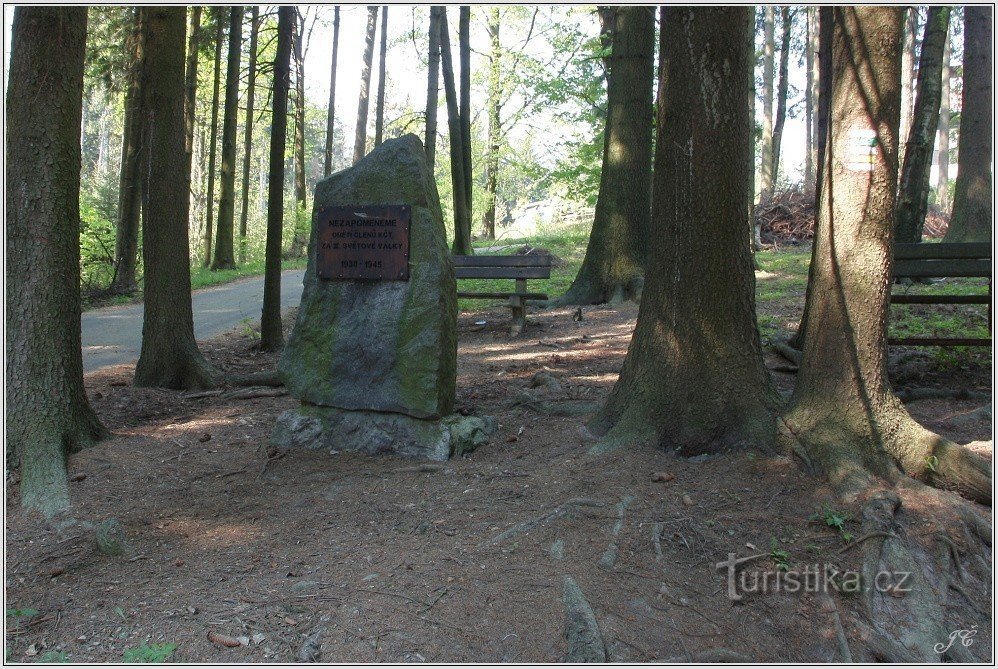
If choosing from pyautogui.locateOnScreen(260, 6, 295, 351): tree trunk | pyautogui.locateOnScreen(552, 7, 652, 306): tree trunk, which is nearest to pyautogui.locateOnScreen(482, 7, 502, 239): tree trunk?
pyautogui.locateOnScreen(552, 7, 652, 306): tree trunk

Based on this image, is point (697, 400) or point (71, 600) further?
point (697, 400)

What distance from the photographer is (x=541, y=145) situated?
37.3m

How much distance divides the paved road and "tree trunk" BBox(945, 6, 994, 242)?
12.3m

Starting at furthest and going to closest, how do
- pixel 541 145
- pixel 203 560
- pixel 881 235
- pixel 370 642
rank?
1. pixel 541 145
2. pixel 881 235
3. pixel 203 560
4. pixel 370 642

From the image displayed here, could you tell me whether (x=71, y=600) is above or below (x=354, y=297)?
below

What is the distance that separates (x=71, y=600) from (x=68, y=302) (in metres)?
2.41

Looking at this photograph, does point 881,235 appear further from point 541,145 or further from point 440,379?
point 541,145

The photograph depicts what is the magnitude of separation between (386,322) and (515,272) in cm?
A: 494

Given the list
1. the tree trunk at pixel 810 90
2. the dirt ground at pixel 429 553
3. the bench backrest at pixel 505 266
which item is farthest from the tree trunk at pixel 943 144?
the dirt ground at pixel 429 553

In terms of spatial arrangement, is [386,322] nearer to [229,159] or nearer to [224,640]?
[224,640]

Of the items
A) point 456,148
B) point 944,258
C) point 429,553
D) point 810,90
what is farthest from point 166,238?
point 810,90

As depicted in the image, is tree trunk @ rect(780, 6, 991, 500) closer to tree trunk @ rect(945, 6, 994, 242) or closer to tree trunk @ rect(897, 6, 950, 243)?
tree trunk @ rect(897, 6, 950, 243)

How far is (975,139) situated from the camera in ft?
40.9

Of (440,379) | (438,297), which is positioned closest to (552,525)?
(440,379)
